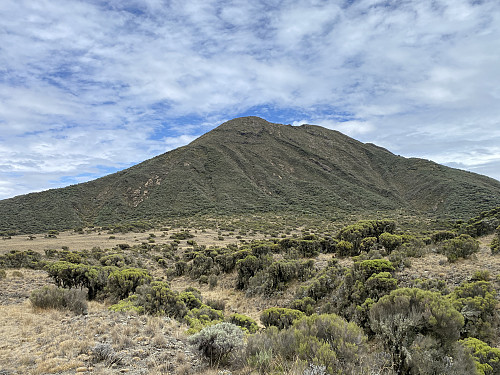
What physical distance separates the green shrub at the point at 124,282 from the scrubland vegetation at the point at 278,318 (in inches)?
1.5

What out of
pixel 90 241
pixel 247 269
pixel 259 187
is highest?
pixel 259 187

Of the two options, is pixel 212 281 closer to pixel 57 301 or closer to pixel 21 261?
pixel 57 301

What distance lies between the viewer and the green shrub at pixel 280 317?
312 inches

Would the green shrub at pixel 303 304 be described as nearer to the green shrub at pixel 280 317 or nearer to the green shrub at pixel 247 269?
the green shrub at pixel 280 317

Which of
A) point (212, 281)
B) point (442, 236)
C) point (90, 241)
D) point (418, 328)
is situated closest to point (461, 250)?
point (442, 236)

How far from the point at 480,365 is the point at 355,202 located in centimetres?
6209

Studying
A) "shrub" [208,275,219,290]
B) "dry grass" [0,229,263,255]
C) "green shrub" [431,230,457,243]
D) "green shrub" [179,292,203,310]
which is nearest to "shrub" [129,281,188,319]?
"green shrub" [179,292,203,310]

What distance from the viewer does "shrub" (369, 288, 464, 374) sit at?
156 inches

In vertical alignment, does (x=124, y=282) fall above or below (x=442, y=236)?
below

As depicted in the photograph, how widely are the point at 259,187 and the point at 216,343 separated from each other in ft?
216

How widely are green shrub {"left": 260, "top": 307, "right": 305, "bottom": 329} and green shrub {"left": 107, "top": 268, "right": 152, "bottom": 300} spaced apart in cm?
501

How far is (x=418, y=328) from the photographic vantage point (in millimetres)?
→ 4199

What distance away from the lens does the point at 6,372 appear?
12.3ft

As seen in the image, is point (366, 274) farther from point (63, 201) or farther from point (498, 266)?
point (63, 201)
